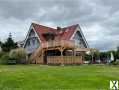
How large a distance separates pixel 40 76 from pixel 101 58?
51.6 metres

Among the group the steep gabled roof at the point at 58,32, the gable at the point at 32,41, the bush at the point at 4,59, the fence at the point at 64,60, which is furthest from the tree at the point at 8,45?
the fence at the point at 64,60

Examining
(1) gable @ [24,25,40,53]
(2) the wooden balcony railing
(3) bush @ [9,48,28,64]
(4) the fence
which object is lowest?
(4) the fence

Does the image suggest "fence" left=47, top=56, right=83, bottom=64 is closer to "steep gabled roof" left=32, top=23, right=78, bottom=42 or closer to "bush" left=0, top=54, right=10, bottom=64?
"bush" left=0, top=54, right=10, bottom=64

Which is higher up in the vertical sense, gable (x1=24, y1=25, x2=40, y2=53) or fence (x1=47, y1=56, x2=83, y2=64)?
gable (x1=24, y1=25, x2=40, y2=53)

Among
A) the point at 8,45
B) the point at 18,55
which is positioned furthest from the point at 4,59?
the point at 8,45

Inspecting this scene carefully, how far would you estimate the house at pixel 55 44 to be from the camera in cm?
4922

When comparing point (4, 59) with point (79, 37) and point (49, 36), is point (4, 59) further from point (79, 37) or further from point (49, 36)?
point (79, 37)

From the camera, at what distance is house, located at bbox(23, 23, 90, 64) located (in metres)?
49.2

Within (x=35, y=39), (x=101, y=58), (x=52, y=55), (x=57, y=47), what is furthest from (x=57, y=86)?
(x=101, y=58)

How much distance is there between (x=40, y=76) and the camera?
24297 millimetres

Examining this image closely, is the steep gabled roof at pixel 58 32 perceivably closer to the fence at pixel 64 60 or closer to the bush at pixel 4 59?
the fence at pixel 64 60

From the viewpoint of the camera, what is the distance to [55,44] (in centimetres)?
4872

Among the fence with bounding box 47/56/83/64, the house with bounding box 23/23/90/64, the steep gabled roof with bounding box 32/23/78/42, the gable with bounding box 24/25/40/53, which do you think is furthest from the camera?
the gable with bounding box 24/25/40/53

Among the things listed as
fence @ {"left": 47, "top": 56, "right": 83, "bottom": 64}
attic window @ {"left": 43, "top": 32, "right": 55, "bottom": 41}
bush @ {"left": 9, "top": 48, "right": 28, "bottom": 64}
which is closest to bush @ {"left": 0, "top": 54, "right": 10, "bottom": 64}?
bush @ {"left": 9, "top": 48, "right": 28, "bottom": 64}
